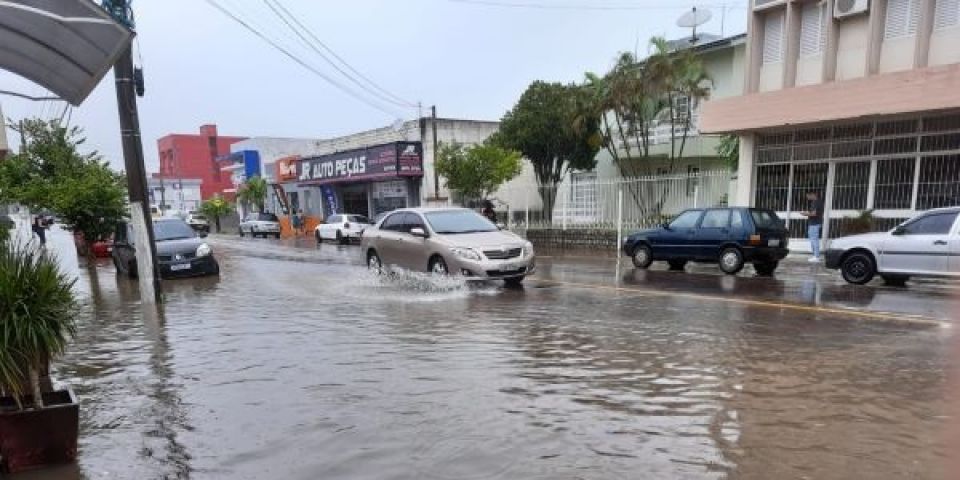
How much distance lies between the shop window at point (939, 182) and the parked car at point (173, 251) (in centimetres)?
1777

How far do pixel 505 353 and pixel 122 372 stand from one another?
3965 millimetres

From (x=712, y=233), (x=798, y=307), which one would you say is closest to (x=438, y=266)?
(x=798, y=307)

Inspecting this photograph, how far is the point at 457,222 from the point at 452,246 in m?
1.26

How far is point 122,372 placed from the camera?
6527 mm

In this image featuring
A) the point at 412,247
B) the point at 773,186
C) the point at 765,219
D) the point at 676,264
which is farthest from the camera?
the point at 773,186

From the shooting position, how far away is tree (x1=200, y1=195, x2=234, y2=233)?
173ft

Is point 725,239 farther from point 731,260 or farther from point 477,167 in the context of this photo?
point 477,167

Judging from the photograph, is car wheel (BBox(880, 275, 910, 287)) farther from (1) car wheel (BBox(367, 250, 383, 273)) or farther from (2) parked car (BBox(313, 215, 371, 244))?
(2) parked car (BBox(313, 215, 371, 244))

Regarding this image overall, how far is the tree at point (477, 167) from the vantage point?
24.8 m

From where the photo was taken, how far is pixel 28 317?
3.85 meters

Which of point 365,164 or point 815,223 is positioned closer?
point 815,223

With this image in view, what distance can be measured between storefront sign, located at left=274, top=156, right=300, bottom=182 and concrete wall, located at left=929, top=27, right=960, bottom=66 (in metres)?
36.0

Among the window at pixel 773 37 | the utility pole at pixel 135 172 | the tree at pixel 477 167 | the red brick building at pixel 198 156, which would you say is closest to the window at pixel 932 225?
the window at pixel 773 37

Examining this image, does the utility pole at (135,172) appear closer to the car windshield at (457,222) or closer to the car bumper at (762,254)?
the car windshield at (457,222)
